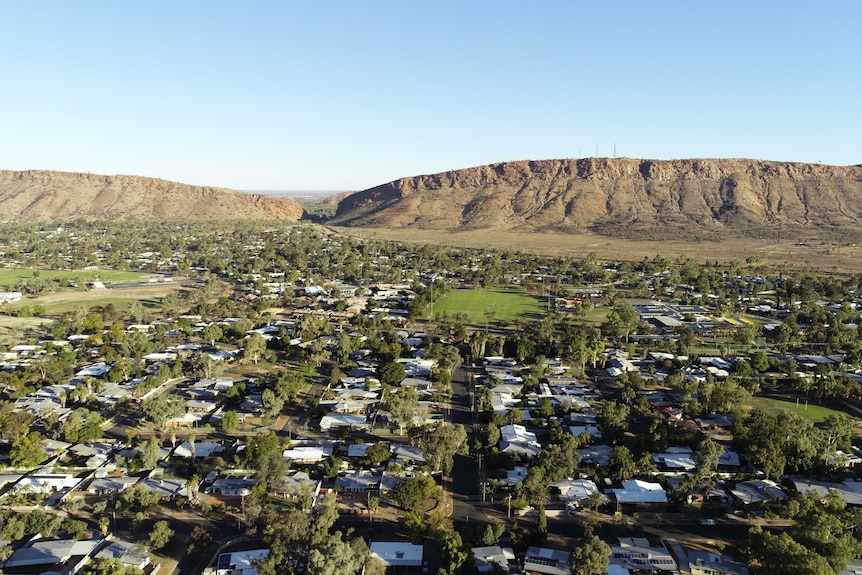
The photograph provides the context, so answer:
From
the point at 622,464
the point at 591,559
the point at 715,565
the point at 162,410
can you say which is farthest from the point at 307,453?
the point at 715,565

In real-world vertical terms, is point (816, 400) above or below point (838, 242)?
below

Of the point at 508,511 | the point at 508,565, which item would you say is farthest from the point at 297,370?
the point at 508,565

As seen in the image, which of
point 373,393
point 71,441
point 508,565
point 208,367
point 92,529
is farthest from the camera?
point 208,367

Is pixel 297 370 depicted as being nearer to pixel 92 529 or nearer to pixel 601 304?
pixel 92 529

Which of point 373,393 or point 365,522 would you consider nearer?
point 365,522

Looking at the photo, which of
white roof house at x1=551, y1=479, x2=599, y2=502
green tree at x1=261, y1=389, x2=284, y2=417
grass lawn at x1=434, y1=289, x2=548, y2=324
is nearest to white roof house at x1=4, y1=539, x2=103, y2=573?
green tree at x1=261, y1=389, x2=284, y2=417

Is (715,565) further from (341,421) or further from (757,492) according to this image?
(341,421)

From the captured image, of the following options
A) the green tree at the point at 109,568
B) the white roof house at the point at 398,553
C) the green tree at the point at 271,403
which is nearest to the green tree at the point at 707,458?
the white roof house at the point at 398,553

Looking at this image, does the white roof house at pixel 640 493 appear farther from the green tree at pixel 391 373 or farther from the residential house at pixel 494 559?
the green tree at pixel 391 373
